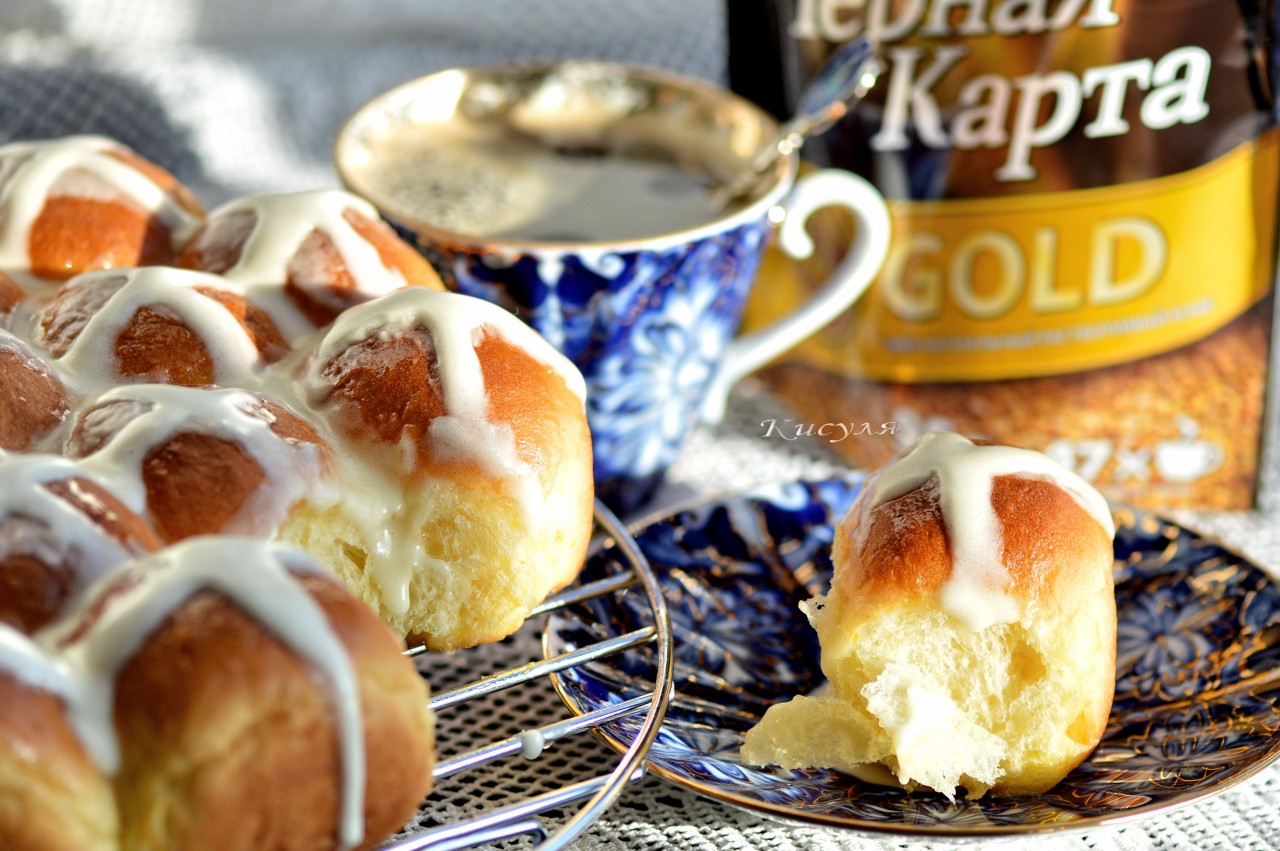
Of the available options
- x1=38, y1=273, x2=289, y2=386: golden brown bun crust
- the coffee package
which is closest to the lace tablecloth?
the coffee package

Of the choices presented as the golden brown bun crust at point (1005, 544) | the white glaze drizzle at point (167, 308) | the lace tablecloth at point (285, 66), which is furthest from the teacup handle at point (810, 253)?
the white glaze drizzle at point (167, 308)

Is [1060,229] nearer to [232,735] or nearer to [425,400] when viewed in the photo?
[425,400]

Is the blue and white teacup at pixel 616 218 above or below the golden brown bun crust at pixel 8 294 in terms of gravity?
below

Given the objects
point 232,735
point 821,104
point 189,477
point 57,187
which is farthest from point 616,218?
point 232,735

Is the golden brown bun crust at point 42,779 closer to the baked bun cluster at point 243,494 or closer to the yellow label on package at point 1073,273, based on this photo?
the baked bun cluster at point 243,494

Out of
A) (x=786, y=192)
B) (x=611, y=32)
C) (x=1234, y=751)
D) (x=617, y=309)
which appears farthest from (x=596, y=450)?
(x=611, y=32)

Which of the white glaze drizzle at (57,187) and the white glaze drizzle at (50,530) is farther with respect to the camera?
the white glaze drizzle at (57,187)
